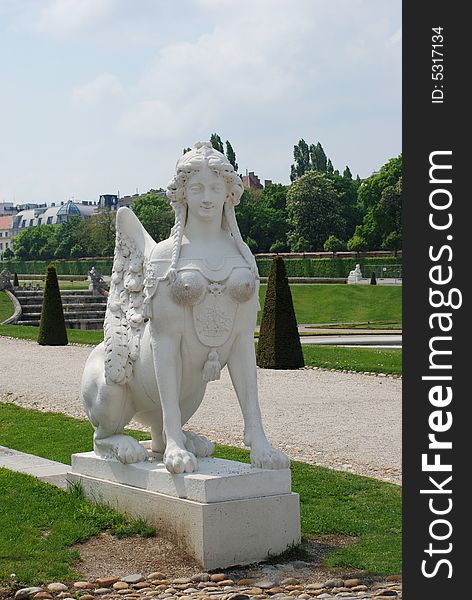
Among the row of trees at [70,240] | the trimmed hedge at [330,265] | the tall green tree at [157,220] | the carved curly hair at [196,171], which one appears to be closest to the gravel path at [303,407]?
the carved curly hair at [196,171]

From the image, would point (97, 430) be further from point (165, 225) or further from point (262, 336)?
point (165, 225)

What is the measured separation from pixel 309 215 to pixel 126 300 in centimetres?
6544

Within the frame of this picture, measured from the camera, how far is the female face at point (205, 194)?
7121 mm

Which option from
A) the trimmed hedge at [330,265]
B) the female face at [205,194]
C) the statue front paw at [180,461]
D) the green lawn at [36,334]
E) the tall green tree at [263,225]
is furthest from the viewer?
Answer: the tall green tree at [263,225]

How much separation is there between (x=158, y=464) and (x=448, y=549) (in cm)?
289

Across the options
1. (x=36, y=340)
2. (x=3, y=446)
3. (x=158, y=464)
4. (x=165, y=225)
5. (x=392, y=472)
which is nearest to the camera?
(x=158, y=464)

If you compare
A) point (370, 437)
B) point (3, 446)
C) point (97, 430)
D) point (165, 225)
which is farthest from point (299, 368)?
point (165, 225)

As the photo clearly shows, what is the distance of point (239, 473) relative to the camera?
6.82m

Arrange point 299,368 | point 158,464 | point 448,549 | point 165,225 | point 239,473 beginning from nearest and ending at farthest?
point 448,549 → point 239,473 → point 158,464 → point 299,368 → point 165,225

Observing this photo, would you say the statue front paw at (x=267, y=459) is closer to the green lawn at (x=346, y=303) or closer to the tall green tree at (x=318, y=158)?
the green lawn at (x=346, y=303)

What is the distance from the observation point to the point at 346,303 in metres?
40.6

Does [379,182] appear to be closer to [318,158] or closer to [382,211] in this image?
[382,211]

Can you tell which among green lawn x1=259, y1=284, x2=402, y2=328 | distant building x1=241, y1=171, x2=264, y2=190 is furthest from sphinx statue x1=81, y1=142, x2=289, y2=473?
distant building x1=241, y1=171, x2=264, y2=190

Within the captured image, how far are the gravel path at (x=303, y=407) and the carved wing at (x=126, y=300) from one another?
349cm
